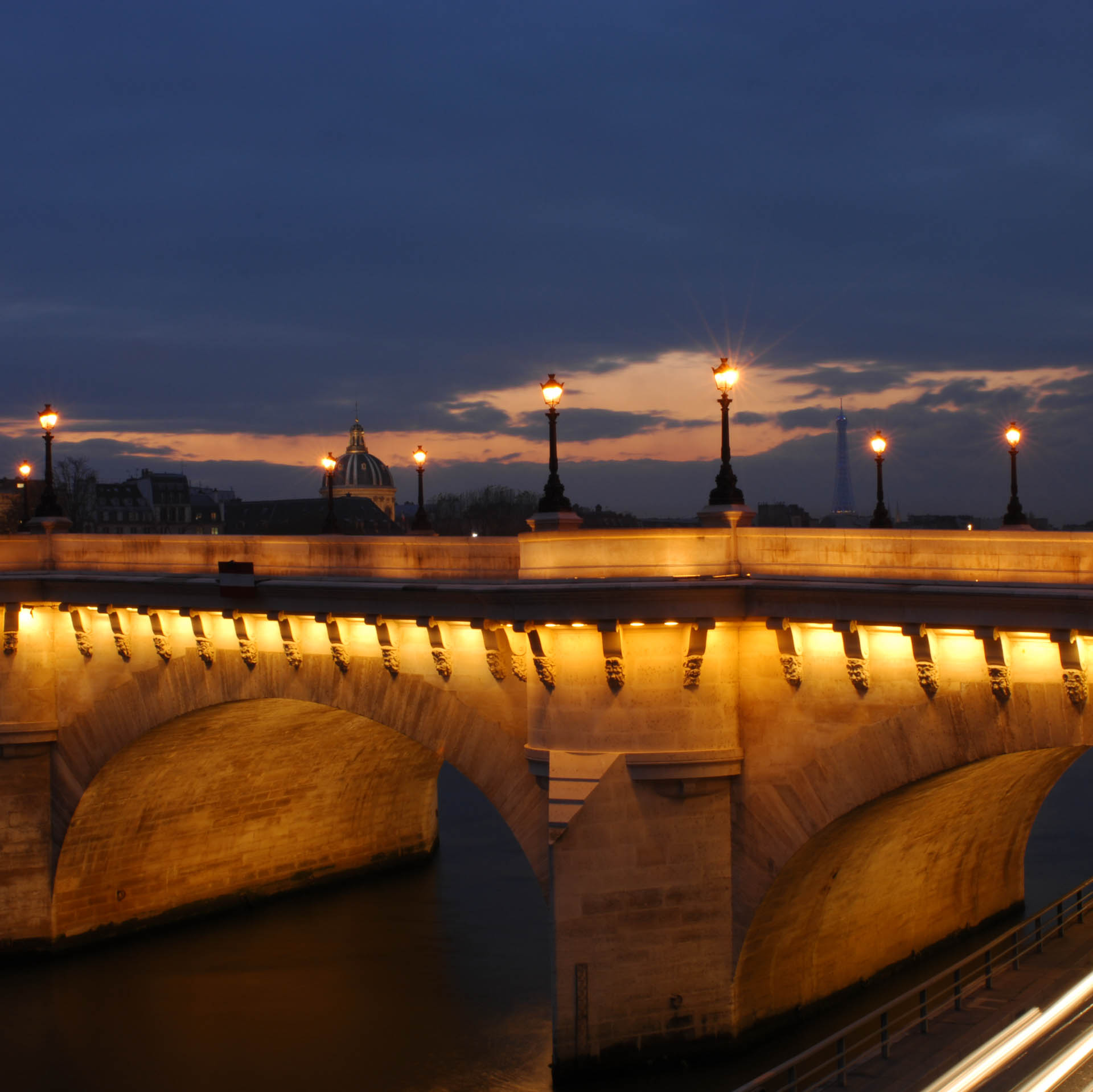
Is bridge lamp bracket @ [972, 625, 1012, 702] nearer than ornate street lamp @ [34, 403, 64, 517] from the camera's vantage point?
Yes

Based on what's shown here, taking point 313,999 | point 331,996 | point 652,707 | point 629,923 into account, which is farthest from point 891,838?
point 313,999

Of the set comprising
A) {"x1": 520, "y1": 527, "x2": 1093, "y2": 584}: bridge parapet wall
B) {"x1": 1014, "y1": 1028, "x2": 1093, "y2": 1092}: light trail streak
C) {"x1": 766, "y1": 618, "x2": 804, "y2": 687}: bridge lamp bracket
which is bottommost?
{"x1": 1014, "y1": 1028, "x2": 1093, "y2": 1092}: light trail streak

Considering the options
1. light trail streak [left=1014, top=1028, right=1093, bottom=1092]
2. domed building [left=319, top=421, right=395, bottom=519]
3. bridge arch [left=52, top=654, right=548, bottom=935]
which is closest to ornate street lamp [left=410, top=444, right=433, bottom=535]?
bridge arch [left=52, top=654, right=548, bottom=935]

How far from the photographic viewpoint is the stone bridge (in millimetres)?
16219

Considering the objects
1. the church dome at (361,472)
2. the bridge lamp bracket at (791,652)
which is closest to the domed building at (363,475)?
the church dome at (361,472)

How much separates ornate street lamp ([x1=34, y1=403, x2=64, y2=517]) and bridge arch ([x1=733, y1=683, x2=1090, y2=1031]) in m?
17.0

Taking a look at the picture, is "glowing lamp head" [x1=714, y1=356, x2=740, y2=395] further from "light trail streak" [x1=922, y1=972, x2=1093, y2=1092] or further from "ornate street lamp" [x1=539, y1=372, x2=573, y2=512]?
"light trail streak" [x1=922, y1=972, x2=1093, y2=1092]

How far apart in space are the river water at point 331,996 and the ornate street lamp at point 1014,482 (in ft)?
25.2

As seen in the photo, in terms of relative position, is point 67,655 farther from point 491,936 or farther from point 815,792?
point 815,792

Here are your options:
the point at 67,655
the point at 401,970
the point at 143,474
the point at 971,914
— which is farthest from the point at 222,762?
the point at 143,474

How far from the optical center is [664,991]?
1848cm

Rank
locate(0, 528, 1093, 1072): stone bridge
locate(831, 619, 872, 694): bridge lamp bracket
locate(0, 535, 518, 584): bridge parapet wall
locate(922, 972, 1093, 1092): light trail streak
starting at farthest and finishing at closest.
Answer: locate(0, 535, 518, 584): bridge parapet wall
locate(831, 619, 872, 694): bridge lamp bracket
locate(0, 528, 1093, 1072): stone bridge
locate(922, 972, 1093, 1092): light trail streak

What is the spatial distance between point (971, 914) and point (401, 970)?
10.8m

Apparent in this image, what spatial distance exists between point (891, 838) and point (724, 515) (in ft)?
19.8
